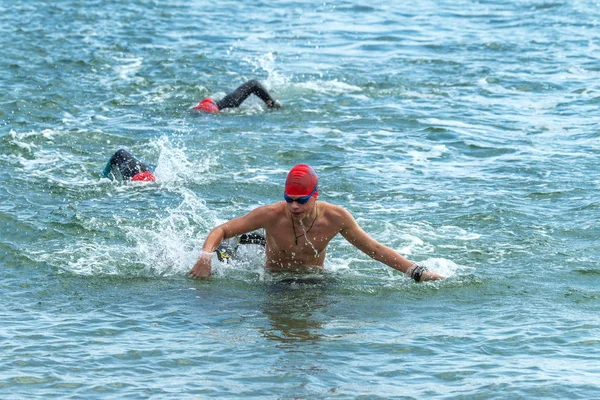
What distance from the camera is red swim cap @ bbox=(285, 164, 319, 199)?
945 centimetres

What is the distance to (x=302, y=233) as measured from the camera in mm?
10328

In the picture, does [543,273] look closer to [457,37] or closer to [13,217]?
[13,217]

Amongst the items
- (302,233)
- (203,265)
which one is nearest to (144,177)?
(302,233)

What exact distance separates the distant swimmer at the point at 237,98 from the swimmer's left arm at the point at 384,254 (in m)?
8.06

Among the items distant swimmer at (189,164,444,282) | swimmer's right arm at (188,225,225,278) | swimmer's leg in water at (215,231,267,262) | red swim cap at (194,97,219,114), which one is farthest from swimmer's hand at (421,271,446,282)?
red swim cap at (194,97,219,114)

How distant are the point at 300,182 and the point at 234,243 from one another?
6.52ft

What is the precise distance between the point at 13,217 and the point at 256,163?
13.0 ft

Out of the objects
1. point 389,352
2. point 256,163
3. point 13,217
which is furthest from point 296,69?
point 389,352

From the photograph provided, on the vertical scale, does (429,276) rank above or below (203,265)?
below

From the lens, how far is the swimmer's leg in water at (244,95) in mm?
17844

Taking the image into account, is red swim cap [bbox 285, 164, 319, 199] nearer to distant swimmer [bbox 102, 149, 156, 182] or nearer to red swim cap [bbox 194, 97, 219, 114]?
distant swimmer [bbox 102, 149, 156, 182]

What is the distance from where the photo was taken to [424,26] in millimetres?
26906

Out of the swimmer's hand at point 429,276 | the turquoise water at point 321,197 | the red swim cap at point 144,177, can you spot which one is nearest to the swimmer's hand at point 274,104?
the turquoise water at point 321,197

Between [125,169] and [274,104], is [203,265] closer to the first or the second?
[125,169]
